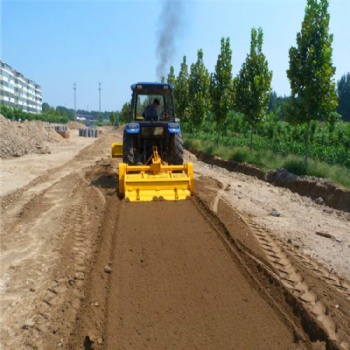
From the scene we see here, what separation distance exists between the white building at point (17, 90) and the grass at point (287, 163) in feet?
263

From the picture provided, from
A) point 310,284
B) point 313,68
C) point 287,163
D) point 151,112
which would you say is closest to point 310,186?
point 287,163

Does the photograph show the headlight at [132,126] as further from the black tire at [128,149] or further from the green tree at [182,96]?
the green tree at [182,96]

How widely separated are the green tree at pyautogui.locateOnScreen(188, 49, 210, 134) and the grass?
4384 millimetres

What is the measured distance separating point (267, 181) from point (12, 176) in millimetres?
9386

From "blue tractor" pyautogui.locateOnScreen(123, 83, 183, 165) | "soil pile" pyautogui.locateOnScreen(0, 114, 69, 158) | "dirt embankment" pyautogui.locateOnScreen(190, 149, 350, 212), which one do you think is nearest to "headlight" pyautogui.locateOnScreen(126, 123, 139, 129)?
"blue tractor" pyautogui.locateOnScreen(123, 83, 183, 165)

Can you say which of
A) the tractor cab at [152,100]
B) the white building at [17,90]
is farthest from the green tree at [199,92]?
the white building at [17,90]

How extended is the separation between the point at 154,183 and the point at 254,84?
11.4 metres

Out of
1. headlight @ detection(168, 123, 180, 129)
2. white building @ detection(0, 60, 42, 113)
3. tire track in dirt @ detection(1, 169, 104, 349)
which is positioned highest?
white building @ detection(0, 60, 42, 113)

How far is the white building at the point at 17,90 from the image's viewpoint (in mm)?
90750

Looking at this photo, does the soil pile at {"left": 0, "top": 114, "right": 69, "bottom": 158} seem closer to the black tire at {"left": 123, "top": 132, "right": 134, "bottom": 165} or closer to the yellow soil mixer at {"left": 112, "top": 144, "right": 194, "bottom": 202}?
the black tire at {"left": 123, "top": 132, "right": 134, "bottom": 165}

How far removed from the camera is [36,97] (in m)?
134

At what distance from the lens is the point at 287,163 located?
48.2 feet

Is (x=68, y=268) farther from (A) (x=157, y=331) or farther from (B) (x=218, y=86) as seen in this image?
(B) (x=218, y=86)

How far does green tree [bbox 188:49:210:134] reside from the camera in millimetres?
27438
